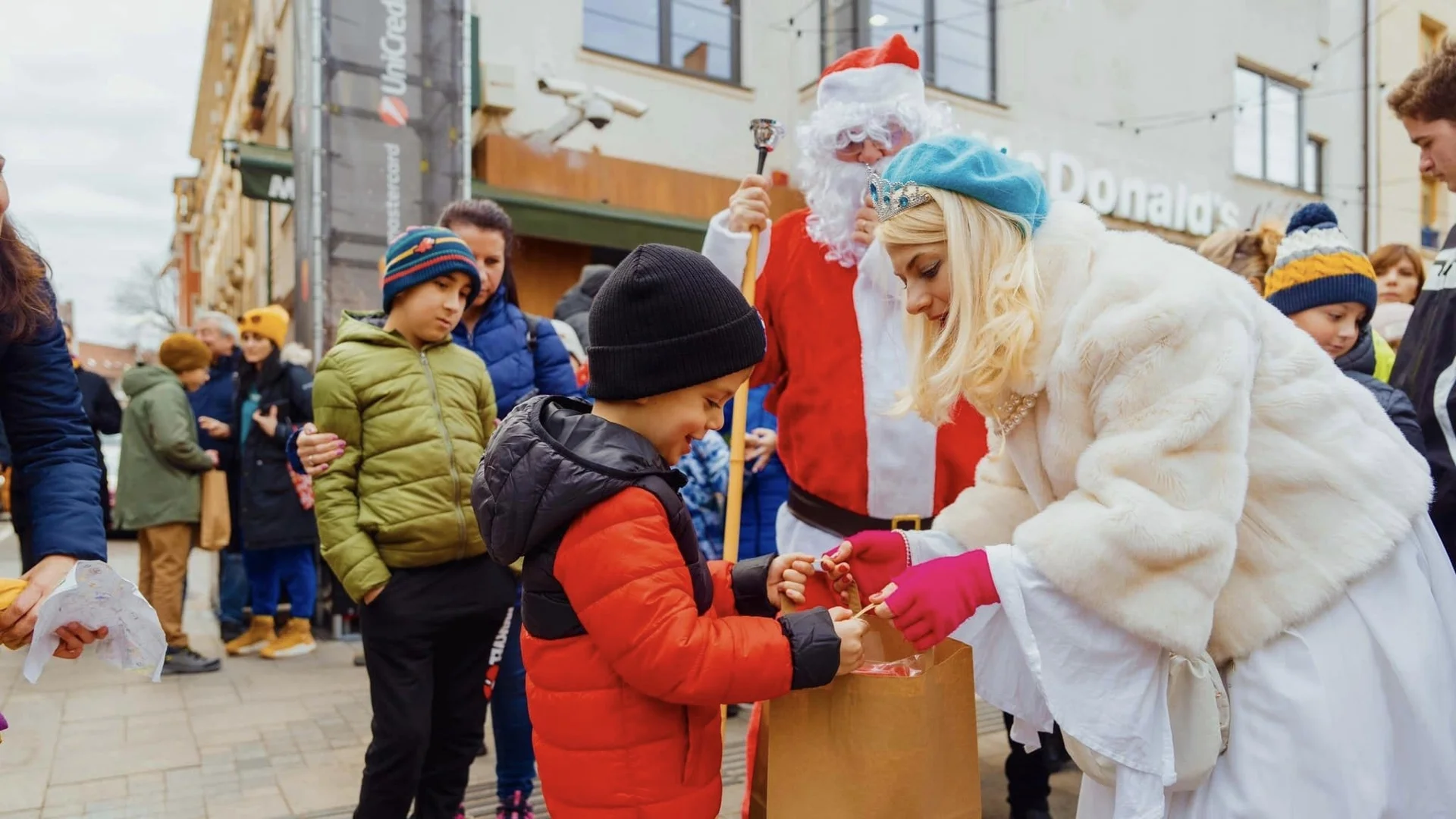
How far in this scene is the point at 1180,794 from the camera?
1.79 metres

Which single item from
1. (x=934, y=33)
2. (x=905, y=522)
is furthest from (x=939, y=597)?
(x=934, y=33)

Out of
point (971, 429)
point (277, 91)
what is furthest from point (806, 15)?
point (971, 429)

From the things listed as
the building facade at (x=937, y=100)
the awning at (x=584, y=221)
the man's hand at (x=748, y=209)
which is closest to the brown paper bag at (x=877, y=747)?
the man's hand at (x=748, y=209)

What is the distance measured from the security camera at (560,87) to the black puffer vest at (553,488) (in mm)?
8499

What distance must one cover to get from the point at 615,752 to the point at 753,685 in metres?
0.29

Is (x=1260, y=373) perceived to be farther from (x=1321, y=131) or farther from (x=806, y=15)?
(x=1321, y=131)

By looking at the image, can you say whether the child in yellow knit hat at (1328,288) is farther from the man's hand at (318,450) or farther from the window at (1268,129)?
the window at (1268,129)

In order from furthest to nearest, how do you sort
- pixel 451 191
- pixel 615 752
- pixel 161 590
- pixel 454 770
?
1. pixel 451 191
2. pixel 161 590
3. pixel 454 770
4. pixel 615 752

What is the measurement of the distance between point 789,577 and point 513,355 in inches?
67.8

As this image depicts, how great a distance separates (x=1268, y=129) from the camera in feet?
52.9

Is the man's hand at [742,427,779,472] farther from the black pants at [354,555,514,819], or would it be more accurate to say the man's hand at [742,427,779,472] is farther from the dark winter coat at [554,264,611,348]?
the dark winter coat at [554,264,611,348]

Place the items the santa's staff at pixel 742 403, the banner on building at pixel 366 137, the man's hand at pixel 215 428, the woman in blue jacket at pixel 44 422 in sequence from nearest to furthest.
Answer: the woman in blue jacket at pixel 44 422 < the santa's staff at pixel 742 403 < the banner on building at pixel 366 137 < the man's hand at pixel 215 428

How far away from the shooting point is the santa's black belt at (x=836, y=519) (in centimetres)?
264

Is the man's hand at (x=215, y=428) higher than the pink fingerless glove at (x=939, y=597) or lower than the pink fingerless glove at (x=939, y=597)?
higher
